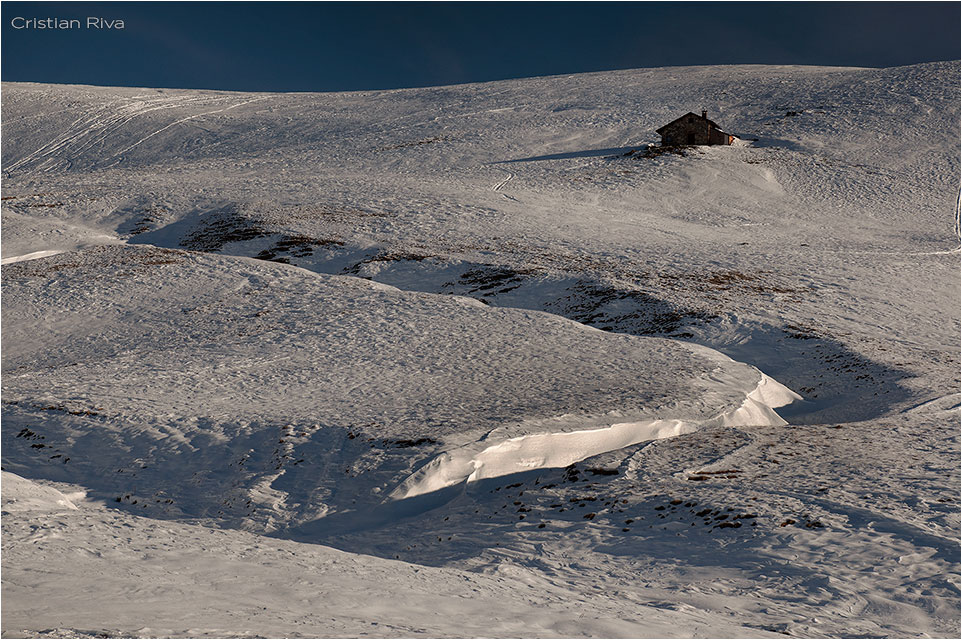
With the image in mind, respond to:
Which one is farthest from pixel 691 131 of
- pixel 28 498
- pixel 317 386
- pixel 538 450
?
pixel 28 498

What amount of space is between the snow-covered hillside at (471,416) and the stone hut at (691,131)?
14.9m

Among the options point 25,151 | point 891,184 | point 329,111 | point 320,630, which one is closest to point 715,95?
point 891,184

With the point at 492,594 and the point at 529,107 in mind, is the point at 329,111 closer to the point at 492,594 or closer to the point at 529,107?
the point at 529,107

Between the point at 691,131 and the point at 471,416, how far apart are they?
47.5 m

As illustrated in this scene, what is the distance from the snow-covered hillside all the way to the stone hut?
14.9 metres

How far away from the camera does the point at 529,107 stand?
70.2 m

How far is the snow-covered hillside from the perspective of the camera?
9.00 m

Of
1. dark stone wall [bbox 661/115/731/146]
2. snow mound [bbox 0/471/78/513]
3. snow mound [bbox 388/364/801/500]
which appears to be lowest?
snow mound [bbox 388/364/801/500]

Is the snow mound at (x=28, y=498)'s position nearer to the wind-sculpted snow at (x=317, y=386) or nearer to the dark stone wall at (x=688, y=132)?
the wind-sculpted snow at (x=317, y=386)

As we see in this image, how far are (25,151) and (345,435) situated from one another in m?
64.1

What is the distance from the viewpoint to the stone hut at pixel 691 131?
189 feet

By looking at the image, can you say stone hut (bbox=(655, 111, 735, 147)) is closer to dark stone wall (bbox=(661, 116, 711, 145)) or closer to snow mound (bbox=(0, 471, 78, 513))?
dark stone wall (bbox=(661, 116, 711, 145))

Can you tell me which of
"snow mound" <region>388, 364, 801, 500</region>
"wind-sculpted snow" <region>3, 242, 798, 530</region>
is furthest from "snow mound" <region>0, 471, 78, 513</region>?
"snow mound" <region>388, 364, 801, 500</region>

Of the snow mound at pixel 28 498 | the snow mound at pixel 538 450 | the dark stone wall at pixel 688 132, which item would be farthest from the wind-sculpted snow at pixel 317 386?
the dark stone wall at pixel 688 132
